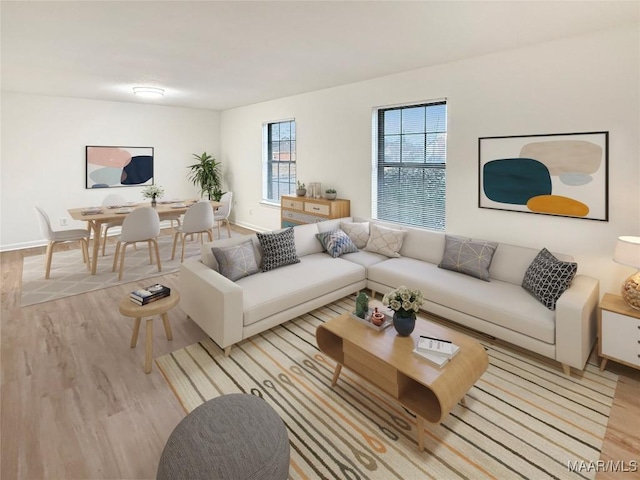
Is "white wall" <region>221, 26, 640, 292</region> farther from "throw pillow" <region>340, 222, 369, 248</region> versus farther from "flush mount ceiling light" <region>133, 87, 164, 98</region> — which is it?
"flush mount ceiling light" <region>133, 87, 164, 98</region>

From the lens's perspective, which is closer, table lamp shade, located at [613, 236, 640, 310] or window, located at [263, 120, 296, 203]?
table lamp shade, located at [613, 236, 640, 310]

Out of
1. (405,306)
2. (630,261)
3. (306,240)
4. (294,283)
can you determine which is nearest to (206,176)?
(306,240)

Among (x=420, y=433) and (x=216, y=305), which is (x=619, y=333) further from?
(x=216, y=305)

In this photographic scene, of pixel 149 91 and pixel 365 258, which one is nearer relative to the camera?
pixel 365 258

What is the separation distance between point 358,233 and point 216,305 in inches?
89.3

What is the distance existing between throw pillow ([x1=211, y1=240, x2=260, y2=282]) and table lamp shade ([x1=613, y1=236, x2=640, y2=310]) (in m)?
2.98

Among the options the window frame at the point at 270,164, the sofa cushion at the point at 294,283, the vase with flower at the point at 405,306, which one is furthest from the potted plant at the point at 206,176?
the vase with flower at the point at 405,306

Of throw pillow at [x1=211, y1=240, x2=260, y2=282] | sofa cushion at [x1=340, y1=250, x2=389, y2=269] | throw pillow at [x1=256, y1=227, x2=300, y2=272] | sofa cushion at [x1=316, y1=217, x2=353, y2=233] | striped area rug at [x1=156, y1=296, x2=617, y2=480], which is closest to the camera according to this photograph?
striped area rug at [x1=156, y1=296, x2=617, y2=480]

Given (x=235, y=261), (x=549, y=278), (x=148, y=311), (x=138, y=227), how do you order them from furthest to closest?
(x=138, y=227) < (x=235, y=261) < (x=549, y=278) < (x=148, y=311)

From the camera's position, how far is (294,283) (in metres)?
3.25

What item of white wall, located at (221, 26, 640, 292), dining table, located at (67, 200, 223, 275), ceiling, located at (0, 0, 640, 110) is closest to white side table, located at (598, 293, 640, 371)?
white wall, located at (221, 26, 640, 292)

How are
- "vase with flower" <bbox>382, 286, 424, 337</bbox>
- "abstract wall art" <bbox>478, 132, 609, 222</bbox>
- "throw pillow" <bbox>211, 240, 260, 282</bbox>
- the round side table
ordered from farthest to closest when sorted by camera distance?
"throw pillow" <bbox>211, 240, 260, 282</bbox> → "abstract wall art" <bbox>478, 132, 609, 222</bbox> → the round side table → "vase with flower" <bbox>382, 286, 424, 337</bbox>

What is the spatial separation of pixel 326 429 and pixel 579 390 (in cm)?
175

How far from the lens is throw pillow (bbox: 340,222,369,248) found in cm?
443
